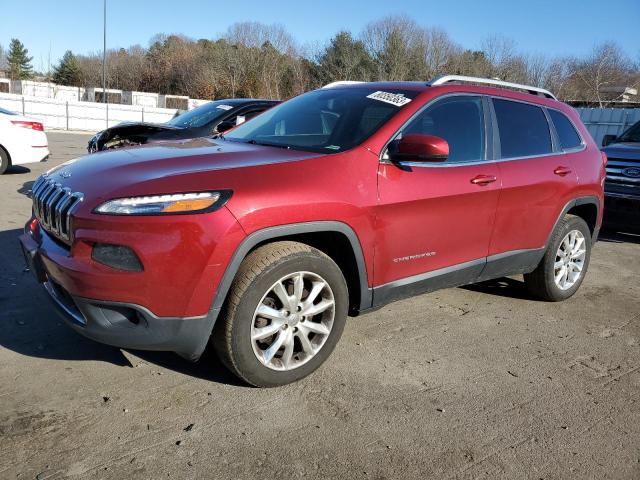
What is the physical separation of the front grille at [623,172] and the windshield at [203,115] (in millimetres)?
5619

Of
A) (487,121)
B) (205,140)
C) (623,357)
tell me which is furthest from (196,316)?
(623,357)

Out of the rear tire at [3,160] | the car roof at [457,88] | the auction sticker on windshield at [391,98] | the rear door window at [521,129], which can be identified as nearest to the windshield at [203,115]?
the rear tire at [3,160]

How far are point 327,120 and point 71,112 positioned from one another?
28.3 metres

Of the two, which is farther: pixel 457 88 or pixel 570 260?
pixel 570 260

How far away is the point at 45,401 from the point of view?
9.48ft

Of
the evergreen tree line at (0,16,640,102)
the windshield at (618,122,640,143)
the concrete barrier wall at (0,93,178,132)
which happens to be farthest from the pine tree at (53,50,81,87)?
the windshield at (618,122,640,143)

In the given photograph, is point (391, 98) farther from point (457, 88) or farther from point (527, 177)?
point (527, 177)

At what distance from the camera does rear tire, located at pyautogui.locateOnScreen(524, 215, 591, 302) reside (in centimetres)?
472

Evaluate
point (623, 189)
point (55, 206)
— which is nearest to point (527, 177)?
point (55, 206)

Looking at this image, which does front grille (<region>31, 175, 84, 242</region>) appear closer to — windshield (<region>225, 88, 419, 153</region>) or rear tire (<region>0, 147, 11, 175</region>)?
windshield (<region>225, 88, 419, 153</region>)

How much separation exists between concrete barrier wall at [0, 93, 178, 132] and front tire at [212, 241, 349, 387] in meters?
27.4

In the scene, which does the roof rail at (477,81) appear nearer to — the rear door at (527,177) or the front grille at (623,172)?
the rear door at (527,177)

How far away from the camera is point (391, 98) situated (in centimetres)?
379

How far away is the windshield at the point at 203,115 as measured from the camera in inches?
330
